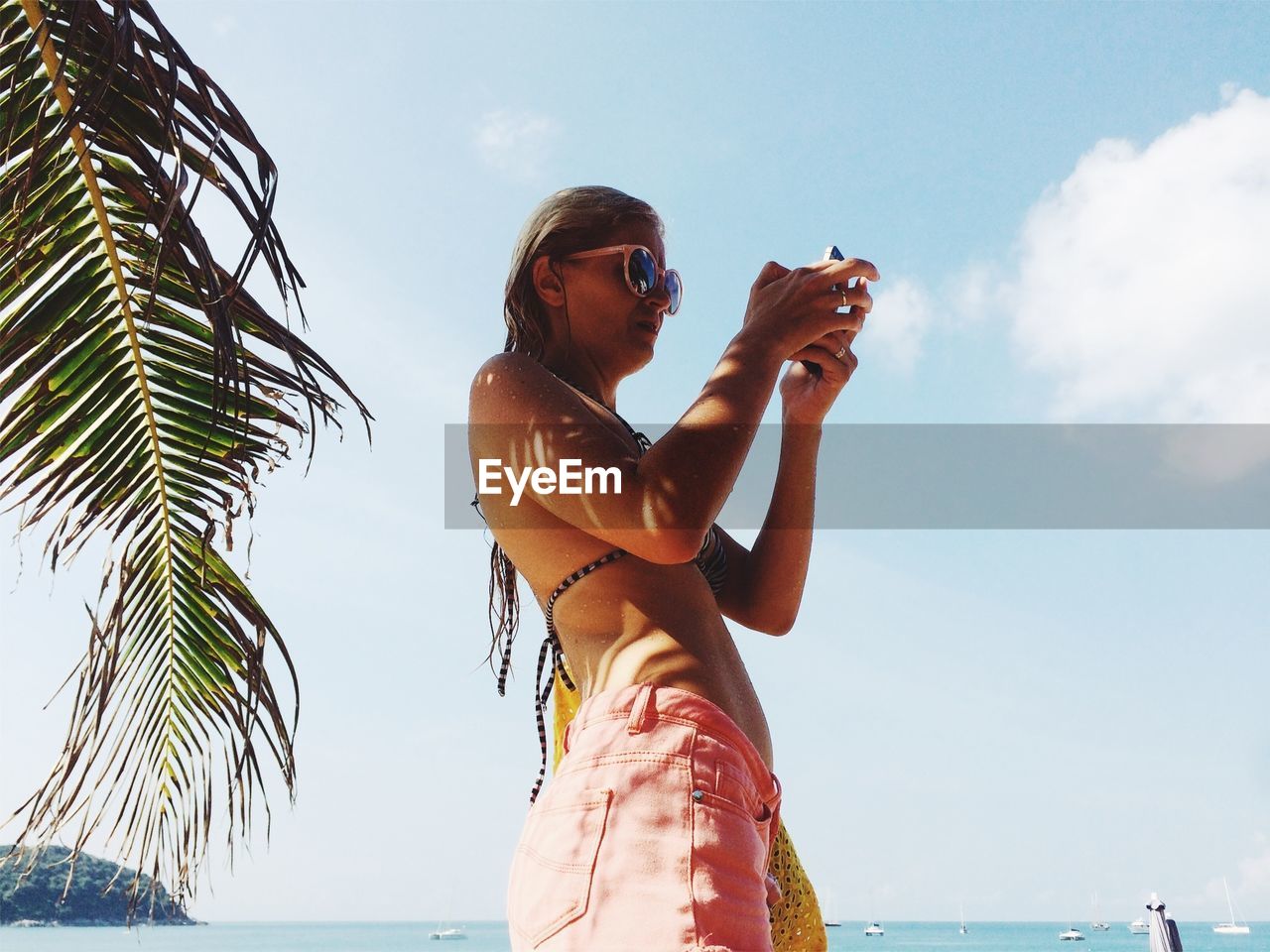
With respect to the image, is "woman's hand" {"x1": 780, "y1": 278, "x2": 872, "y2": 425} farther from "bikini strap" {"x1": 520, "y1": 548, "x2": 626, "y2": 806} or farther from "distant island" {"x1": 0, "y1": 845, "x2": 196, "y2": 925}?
"distant island" {"x1": 0, "y1": 845, "x2": 196, "y2": 925}

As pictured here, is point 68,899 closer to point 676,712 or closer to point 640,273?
point 640,273

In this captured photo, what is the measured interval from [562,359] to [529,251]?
27 centimetres

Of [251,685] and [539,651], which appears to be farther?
[251,685]

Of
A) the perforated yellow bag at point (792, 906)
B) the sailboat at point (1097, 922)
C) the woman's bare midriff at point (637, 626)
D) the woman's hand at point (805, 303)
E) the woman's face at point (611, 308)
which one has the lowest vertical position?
the sailboat at point (1097, 922)

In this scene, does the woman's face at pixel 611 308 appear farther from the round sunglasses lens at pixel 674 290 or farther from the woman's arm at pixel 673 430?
the woman's arm at pixel 673 430

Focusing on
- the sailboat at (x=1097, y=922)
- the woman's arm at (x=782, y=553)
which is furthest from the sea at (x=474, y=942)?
the woman's arm at (x=782, y=553)

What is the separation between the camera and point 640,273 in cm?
211

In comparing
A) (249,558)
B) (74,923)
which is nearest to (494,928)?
(74,923)

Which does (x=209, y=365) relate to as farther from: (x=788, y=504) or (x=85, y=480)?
(x=788, y=504)

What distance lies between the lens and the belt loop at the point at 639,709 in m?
1.46

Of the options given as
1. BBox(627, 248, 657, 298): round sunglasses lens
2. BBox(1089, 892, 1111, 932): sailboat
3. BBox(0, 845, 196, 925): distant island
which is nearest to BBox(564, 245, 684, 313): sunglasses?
BBox(627, 248, 657, 298): round sunglasses lens

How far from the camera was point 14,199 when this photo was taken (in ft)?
6.68

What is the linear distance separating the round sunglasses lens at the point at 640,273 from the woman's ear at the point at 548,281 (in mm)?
165

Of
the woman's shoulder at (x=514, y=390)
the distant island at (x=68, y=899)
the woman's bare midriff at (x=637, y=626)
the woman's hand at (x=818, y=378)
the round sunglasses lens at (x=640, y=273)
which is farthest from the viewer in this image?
the distant island at (x=68, y=899)
